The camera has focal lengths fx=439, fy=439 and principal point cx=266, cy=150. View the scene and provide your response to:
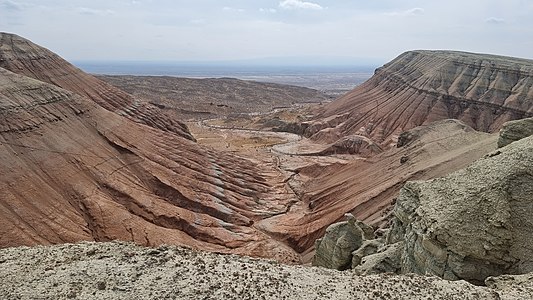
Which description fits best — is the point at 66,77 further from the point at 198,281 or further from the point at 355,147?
the point at 198,281

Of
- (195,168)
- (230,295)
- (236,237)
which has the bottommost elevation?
(236,237)

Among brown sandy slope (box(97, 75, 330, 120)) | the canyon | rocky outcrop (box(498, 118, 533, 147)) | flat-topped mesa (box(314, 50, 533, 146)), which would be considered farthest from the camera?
brown sandy slope (box(97, 75, 330, 120))

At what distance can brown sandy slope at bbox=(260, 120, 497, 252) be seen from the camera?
31.7 m

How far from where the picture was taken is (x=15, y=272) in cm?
1288

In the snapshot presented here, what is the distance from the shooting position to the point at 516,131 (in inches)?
824

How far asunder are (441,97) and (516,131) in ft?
181

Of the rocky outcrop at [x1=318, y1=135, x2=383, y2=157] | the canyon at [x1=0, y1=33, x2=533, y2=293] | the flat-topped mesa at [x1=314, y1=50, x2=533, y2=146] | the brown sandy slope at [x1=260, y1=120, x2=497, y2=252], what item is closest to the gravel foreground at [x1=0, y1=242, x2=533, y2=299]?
the canyon at [x1=0, y1=33, x2=533, y2=293]

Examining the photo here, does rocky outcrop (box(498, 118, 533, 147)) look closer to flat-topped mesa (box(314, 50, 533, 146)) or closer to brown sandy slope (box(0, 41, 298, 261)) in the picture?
brown sandy slope (box(0, 41, 298, 261))

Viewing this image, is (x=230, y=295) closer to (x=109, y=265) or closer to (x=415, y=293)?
(x=109, y=265)

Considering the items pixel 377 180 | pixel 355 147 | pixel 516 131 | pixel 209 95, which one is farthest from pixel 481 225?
pixel 209 95

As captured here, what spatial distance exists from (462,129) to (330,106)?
53933 mm

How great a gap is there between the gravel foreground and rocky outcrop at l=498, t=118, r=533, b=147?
422 inches

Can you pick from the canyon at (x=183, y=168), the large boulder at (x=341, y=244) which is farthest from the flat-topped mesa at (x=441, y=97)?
the large boulder at (x=341, y=244)

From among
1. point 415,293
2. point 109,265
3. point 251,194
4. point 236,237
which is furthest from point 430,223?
point 251,194
